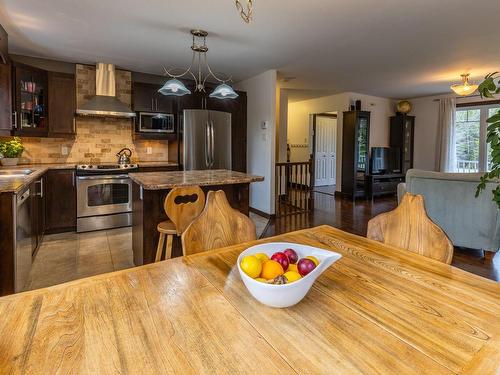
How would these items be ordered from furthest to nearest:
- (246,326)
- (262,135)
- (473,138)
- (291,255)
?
1. (473,138)
2. (262,135)
3. (291,255)
4. (246,326)

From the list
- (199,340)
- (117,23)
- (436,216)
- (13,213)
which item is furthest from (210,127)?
(199,340)

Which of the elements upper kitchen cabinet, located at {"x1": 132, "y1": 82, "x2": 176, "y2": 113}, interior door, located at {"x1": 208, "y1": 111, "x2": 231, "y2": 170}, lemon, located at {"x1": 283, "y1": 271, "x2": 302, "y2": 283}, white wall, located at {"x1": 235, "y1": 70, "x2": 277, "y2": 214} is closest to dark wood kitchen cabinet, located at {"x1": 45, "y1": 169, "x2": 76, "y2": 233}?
upper kitchen cabinet, located at {"x1": 132, "y1": 82, "x2": 176, "y2": 113}

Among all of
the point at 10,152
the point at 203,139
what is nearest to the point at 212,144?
the point at 203,139

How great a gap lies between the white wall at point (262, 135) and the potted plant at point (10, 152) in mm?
3383

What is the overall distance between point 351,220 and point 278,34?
3.01 m

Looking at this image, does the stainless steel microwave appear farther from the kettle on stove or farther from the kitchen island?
the kitchen island

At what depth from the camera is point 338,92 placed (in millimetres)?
6965

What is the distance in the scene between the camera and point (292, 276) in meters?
0.88

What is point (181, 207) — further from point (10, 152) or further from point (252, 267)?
point (10, 152)

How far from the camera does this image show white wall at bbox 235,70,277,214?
192 inches

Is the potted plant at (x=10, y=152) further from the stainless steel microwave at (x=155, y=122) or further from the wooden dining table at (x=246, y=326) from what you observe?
the wooden dining table at (x=246, y=326)

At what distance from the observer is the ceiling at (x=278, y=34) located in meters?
2.73

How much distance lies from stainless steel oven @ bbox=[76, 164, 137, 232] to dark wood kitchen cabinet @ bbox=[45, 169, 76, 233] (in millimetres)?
101

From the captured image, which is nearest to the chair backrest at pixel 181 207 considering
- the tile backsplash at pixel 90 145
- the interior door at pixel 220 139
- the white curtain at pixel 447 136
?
the interior door at pixel 220 139
